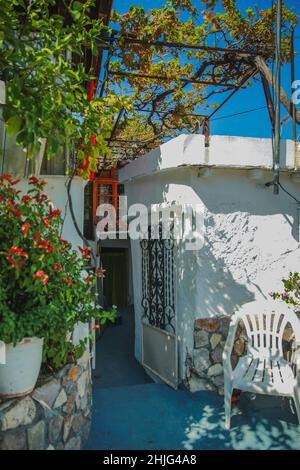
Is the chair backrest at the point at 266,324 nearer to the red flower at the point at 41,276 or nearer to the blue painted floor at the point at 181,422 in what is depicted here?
the blue painted floor at the point at 181,422

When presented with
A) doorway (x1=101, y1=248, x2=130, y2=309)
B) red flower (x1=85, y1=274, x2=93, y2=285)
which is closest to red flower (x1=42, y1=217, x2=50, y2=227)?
red flower (x1=85, y1=274, x2=93, y2=285)

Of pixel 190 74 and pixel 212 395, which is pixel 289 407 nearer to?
pixel 212 395

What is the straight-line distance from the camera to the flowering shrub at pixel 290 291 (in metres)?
5.32

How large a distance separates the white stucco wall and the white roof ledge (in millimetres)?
72

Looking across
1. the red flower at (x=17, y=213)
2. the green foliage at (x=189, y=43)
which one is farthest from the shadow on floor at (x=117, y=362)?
the green foliage at (x=189, y=43)

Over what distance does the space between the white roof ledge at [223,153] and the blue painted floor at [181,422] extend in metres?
3.28

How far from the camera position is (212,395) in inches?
207

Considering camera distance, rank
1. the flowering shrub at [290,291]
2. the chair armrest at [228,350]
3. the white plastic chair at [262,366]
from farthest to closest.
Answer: the flowering shrub at [290,291] < the chair armrest at [228,350] < the white plastic chair at [262,366]

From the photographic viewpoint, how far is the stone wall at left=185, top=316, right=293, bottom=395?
5328mm

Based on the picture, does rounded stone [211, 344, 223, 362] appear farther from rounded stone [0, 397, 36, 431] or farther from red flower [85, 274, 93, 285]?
rounded stone [0, 397, 36, 431]

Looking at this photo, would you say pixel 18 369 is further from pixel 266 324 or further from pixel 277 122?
pixel 277 122

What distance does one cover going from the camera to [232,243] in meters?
5.51

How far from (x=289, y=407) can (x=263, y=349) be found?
2.82 feet
